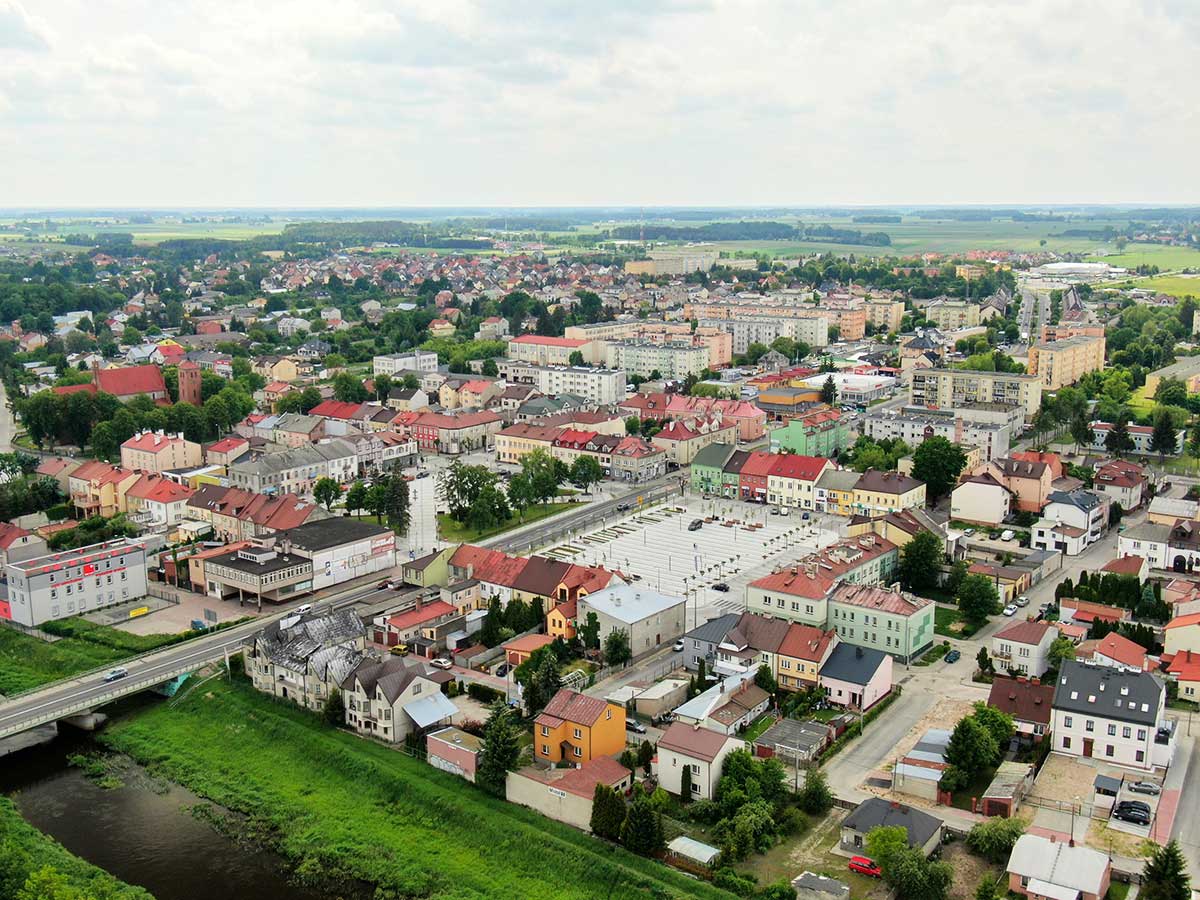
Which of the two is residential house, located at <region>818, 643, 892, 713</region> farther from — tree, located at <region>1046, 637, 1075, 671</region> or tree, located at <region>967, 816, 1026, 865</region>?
tree, located at <region>967, 816, 1026, 865</region>

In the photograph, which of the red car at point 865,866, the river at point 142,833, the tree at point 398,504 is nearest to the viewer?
the red car at point 865,866

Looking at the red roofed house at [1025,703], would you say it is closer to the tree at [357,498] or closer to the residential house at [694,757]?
the residential house at [694,757]

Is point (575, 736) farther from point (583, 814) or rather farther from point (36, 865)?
point (36, 865)

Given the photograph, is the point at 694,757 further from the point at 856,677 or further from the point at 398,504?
the point at 398,504

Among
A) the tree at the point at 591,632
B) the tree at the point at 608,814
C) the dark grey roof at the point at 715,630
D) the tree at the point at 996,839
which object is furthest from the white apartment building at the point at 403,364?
the tree at the point at 996,839

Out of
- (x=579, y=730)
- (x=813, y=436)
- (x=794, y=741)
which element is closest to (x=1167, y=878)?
(x=794, y=741)
